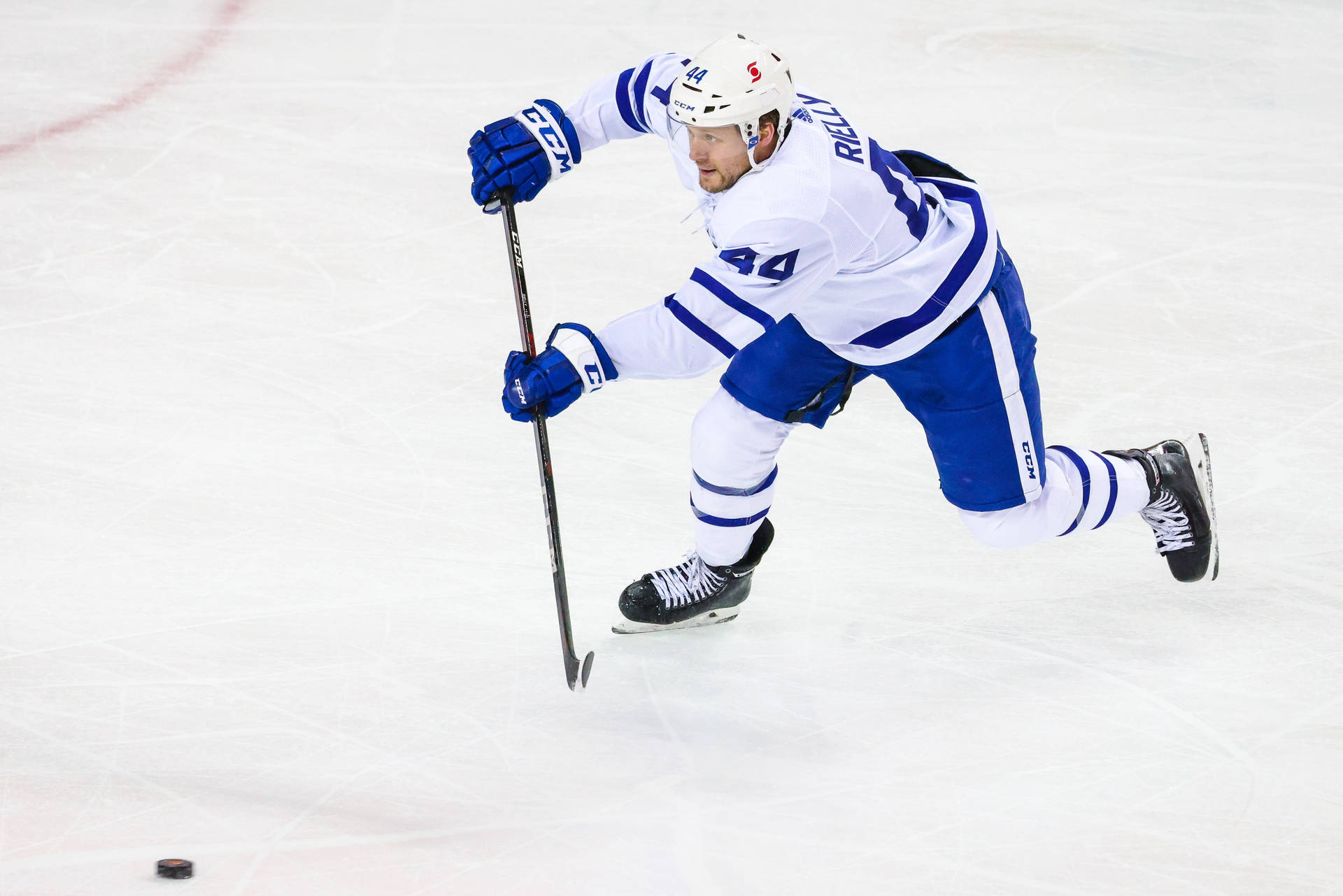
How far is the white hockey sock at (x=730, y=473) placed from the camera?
2.59 metres

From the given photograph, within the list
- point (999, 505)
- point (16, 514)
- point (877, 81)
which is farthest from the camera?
point (877, 81)

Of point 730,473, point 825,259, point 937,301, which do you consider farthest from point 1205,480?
point 825,259

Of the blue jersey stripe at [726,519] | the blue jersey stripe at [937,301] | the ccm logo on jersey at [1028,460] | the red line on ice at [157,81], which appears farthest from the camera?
the red line on ice at [157,81]

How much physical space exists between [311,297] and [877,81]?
8.12ft

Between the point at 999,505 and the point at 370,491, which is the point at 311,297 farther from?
the point at 999,505

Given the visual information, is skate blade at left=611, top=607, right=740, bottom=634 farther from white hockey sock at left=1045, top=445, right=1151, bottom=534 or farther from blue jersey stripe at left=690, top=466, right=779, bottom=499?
white hockey sock at left=1045, top=445, right=1151, bottom=534

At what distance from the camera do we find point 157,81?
16.0 ft

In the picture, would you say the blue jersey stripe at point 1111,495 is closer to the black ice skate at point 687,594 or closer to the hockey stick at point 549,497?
the black ice skate at point 687,594

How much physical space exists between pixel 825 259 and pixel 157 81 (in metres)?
3.60

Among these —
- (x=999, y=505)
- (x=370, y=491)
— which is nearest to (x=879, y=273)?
(x=999, y=505)

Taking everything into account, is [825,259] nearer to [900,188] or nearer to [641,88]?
[900,188]

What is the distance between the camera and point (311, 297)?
3.78 meters

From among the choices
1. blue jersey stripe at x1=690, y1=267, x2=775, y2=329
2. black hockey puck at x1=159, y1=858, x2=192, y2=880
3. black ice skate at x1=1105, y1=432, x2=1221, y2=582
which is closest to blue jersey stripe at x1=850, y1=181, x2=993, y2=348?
blue jersey stripe at x1=690, y1=267, x2=775, y2=329

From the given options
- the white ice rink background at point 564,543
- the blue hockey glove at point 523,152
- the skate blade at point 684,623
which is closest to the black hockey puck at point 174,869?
the white ice rink background at point 564,543
